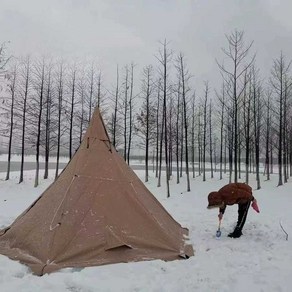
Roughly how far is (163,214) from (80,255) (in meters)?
2.96

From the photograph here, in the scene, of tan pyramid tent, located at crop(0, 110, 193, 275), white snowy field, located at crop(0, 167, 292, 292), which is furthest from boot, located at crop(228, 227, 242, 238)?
tan pyramid tent, located at crop(0, 110, 193, 275)

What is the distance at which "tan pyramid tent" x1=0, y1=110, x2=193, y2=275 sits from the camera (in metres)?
6.45

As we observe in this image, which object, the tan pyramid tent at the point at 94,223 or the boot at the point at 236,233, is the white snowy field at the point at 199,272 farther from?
the tan pyramid tent at the point at 94,223

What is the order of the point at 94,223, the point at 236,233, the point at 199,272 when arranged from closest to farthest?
1. the point at 199,272
2. the point at 94,223
3. the point at 236,233

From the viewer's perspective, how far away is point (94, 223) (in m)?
6.98

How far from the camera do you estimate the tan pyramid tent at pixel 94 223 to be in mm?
6448

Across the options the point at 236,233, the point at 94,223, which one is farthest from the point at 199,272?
the point at 236,233

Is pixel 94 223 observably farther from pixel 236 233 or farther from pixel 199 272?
pixel 236 233

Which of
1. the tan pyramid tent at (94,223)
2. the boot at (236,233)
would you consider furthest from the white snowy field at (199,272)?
the tan pyramid tent at (94,223)

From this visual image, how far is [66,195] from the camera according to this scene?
24.7 ft

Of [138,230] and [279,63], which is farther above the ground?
[279,63]

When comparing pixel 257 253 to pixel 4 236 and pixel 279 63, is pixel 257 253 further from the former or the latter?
pixel 279 63

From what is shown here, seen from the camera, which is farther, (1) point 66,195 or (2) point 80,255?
(1) point 66,195

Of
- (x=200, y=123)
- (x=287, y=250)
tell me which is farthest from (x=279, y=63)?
(x=287, y=250)
